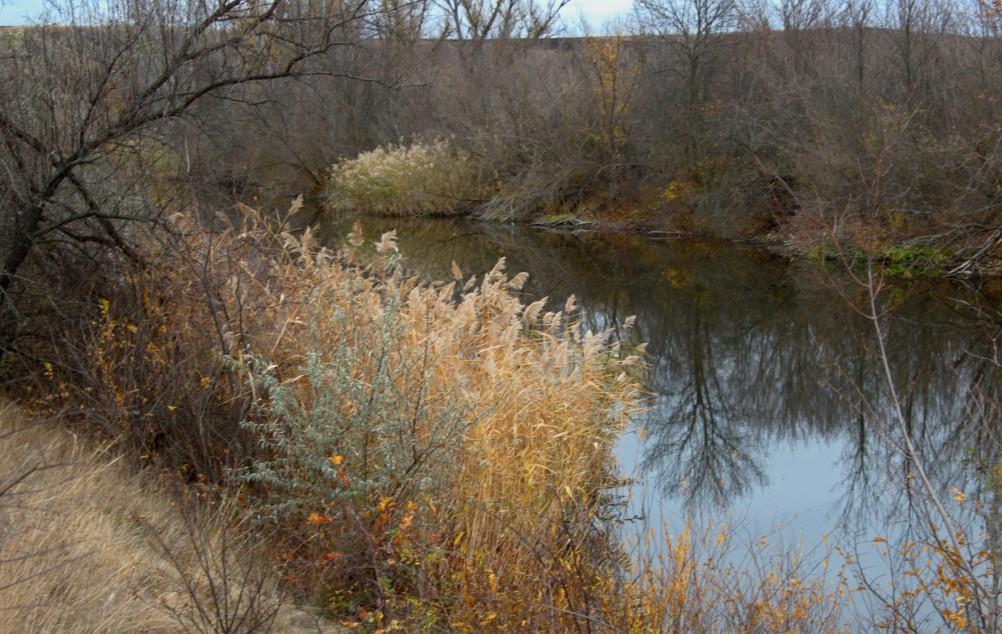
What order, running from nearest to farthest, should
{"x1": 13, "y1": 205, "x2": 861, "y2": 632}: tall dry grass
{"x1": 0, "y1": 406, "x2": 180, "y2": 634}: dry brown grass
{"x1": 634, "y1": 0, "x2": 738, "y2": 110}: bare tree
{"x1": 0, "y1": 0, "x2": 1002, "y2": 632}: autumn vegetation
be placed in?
1. {"x1": 0, "y1": 406, "x2": 180, "y2": 634}: dry brown grass
2. {"x1": 0, "y1": 0, "x2": 1002, "y2": 632}: autumn vegetation
3. {"x1": 13, "y1": 205, "x2": 861, "y2": 632}: tall dry grass
4. {"x1": 634, "y1": 0, "x2": 738, "y2": 110}: bare tree

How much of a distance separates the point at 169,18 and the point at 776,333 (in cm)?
958

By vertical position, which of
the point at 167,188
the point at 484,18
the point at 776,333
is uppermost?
the point at 484,18

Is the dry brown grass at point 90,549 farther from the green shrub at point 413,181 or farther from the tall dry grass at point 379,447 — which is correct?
the green shrub at point 413,181

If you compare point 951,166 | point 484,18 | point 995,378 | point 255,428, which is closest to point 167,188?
point 255,428

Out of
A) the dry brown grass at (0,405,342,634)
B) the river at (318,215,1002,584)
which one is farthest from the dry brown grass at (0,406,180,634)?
the river at (318,215,1002,584)

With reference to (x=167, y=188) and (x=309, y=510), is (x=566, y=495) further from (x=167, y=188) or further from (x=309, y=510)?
(x=167, y=188)

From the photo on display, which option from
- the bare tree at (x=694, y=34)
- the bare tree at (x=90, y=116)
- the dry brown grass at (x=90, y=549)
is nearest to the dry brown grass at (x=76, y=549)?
the dry brown grass at (x=90, y=549)

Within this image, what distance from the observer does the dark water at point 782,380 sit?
726 centimetres

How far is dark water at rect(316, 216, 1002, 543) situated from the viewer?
23.8 ft

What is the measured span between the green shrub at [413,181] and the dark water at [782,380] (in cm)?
866

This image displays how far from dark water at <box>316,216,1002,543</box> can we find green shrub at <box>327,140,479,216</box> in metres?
8.66

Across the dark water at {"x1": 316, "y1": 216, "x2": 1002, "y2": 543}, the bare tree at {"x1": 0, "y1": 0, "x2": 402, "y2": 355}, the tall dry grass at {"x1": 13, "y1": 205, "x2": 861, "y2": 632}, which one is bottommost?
the dark water at {"x1": 316, "y1": 216, "x2": 1002, "y2": 543}

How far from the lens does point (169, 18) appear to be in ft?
22.7

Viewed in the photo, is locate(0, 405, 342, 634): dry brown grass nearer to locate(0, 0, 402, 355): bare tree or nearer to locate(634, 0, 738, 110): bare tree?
locate(0, 0, 402, 355): bare tree
